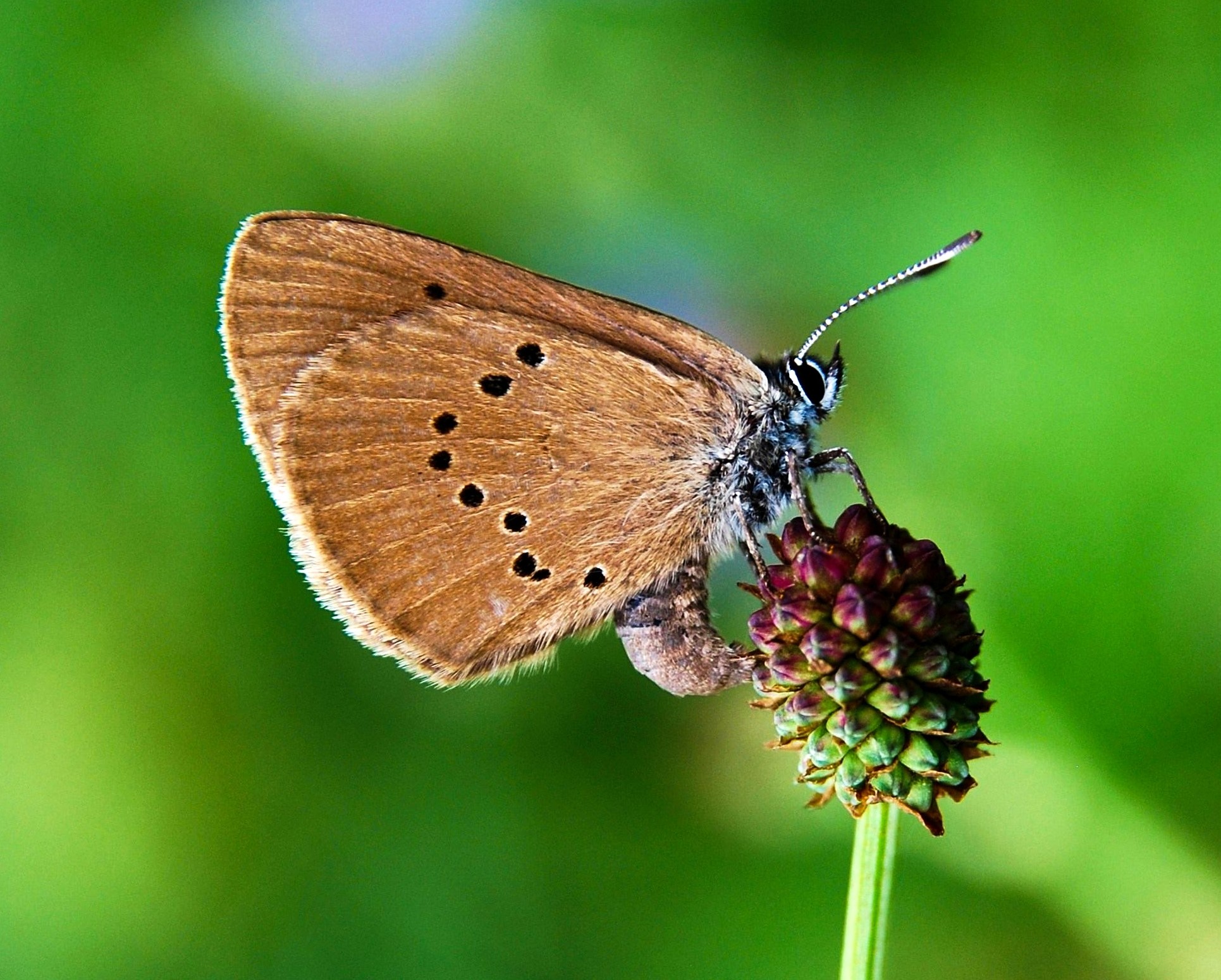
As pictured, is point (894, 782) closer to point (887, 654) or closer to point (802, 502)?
point (887, 654)

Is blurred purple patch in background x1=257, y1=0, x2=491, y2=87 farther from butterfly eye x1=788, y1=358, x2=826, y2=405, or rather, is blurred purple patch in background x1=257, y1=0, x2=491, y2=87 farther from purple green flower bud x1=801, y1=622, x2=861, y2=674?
purple green flower bud x1=801, y1=622, x2=861, y2=674

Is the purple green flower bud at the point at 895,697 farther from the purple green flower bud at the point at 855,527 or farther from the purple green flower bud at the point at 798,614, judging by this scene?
the purple green flower bud at the point at 855,527

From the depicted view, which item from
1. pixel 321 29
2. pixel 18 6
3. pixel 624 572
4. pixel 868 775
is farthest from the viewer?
pixel 321 29

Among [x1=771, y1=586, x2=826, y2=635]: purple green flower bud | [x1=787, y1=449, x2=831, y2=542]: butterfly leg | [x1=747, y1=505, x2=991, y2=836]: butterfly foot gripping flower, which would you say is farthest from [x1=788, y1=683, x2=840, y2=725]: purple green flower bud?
[x1=787, y1=449, x2=831, y2=542]: butterfly leg

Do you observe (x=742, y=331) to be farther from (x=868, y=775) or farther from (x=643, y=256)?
(x=868, y=775)

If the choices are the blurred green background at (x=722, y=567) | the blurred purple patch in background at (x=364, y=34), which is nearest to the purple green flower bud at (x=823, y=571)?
the blurred green background at (x=722, y=567)

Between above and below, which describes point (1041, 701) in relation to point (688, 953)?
above

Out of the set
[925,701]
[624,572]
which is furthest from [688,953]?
[925,701]
